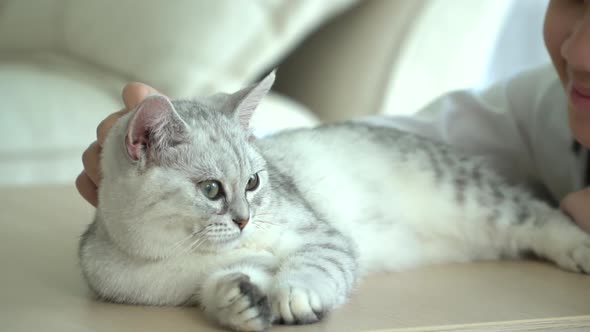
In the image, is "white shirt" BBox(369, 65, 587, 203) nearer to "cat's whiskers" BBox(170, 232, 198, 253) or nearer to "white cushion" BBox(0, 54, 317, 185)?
"white cushion" BBox(0, 54, 317, 185)

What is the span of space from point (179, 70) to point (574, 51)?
4.72 feet

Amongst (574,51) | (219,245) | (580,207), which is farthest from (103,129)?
(580,207)

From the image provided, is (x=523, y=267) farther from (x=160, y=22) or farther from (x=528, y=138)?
(x=160, y=22)

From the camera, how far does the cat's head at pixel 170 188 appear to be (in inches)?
41.3

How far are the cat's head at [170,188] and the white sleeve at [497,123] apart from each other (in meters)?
0.85

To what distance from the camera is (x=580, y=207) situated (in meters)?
1.46

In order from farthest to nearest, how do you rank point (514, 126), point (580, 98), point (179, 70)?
point (179, 70) → point (514, 126) → point (580, 98)

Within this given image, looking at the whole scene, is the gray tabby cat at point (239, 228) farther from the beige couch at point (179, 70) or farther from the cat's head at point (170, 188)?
the beige couch at point (179, 70)

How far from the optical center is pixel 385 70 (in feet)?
8.64

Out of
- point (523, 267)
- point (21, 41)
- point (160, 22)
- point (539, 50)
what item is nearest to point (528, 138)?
point (523, 267)

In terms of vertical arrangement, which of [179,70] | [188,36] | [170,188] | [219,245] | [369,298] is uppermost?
[188,36]

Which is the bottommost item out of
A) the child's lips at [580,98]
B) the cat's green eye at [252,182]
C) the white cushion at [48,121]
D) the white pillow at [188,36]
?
the cat's green eye at [252,182]

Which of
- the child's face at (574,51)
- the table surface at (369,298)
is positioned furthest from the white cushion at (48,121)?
the child's face at (574,51)

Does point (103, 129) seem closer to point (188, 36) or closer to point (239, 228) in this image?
point (239, 228)
